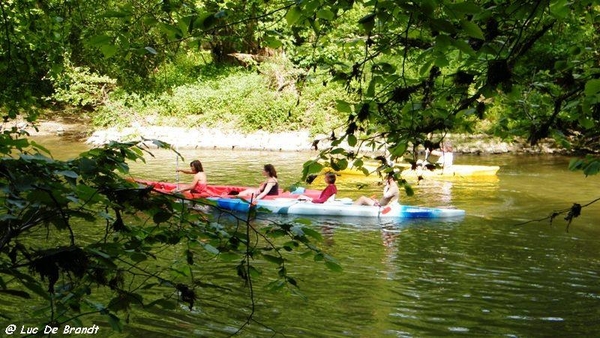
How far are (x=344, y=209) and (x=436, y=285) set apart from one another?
3.69 metres

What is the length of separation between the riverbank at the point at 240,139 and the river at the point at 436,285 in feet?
24.4

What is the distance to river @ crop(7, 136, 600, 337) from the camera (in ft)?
16.6

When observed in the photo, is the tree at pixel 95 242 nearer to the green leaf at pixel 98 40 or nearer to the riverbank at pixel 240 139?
the green leaf at pixel 98 40

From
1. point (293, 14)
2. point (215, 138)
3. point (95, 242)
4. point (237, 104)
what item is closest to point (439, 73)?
point (293, 14)

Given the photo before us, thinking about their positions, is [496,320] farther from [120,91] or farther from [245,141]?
[120,91]

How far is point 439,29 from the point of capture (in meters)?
1.53

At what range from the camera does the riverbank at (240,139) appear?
18875 millimetres

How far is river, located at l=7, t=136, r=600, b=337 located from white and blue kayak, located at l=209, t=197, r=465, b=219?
0.83 feet

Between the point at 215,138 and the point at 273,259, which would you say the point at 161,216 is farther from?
the point at 215,138

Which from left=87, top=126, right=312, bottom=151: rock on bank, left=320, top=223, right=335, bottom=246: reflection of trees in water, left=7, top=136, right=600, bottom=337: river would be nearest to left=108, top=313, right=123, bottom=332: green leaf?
left=7, top=136, right=600, bottom=337: river

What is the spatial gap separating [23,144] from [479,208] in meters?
9.67

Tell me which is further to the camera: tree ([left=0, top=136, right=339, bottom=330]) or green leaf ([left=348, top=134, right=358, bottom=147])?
green leaf ([left=348, top=134, right=358, bottom=147])

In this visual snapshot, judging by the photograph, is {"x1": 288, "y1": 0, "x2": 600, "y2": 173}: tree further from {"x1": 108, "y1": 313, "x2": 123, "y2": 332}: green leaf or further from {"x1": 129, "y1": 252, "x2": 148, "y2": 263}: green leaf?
{"x1": 108, "y1": 313, "x2": 123, "y2": 332}: green leaf

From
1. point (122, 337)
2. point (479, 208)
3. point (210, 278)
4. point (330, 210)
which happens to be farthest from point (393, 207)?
point (122, 337)
